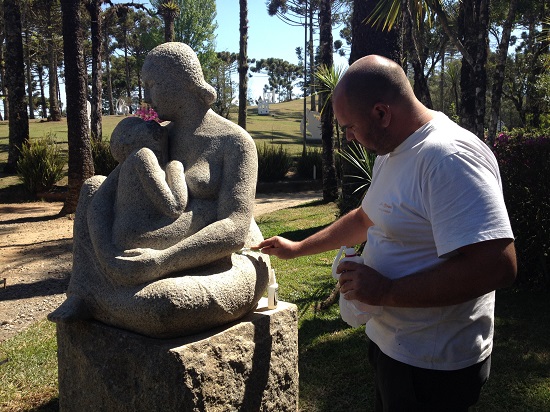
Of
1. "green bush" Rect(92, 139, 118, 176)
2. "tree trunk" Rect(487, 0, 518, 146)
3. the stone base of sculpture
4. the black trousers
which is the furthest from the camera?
"green bush" Rect(92, 139, 118, 176)

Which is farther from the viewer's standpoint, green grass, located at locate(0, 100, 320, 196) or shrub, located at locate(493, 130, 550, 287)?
green grass, located at locate(0, 100, 320, 196)

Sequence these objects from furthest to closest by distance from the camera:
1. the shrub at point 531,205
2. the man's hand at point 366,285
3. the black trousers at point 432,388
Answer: the shrub at point 531,205 < the black trousers at point 432,388 < the man's hand at point 366,285

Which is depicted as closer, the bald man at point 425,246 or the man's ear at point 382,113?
the bald man at point 425,246

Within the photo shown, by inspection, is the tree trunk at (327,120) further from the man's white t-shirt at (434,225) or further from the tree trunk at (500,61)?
the man's white t-shirt at (434,225)

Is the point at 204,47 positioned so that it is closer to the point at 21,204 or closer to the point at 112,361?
the point at 21,204

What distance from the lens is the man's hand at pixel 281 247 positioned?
235 centimetres

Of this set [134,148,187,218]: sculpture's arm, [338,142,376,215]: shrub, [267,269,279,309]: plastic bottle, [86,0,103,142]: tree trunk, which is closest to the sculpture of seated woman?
[134,148,187,218]: sculpture's arm

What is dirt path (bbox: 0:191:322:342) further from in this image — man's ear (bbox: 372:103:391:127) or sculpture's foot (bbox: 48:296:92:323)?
man's ear (bbox: 372:103:391:127)

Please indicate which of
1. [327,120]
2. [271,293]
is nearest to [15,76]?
[327,120]

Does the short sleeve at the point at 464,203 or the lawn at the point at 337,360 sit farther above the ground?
the short sleeve at the point at 464,203

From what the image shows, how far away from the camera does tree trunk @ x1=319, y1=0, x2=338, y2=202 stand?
10836mm

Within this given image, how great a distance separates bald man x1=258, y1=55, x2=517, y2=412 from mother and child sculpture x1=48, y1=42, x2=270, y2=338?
950 mm

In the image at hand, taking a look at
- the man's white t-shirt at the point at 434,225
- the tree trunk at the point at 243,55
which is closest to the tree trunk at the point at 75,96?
the tree trunk at the point at 243,55

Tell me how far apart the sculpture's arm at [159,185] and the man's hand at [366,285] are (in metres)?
1.27
